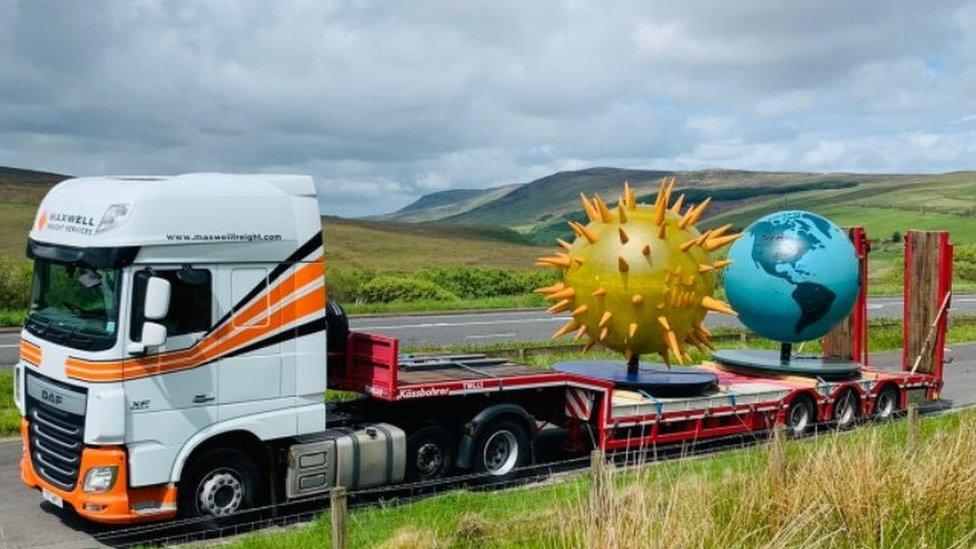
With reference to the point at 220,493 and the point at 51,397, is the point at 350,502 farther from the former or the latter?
the point at 51,397

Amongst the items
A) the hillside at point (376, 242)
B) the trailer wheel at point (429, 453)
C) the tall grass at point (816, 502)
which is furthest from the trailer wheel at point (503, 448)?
the hillside at point (376, 242)

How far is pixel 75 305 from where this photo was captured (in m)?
10.3

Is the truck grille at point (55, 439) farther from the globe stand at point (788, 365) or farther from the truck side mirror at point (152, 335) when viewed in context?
the globe stand at point (788, 365)

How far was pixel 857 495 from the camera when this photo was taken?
9094 mm

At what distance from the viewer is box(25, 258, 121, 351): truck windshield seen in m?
9.85

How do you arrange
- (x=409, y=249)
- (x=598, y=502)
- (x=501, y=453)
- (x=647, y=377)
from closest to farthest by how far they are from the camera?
1. (x=598, y=502)
2. (x=501, y=453)
3. (x=647, y=377)
4. (x=409, y=249)

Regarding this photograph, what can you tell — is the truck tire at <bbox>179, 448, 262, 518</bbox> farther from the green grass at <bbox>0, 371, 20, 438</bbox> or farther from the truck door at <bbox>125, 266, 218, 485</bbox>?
the green grass at <bbox>0, 371, 20, 438</bbox>

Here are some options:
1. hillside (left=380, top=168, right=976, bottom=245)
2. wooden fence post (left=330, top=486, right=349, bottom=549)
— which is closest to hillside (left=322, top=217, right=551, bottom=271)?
hillside (left=380, top=168, right=976, bottom=245)

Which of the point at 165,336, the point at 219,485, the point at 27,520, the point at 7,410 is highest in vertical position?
the point at 165,336

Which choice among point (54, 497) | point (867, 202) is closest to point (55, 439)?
point (54, 497)

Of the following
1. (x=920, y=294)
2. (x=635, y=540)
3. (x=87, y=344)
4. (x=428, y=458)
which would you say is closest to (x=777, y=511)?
(x=635, y=540)

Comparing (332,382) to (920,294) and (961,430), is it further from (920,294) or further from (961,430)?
(920,294)

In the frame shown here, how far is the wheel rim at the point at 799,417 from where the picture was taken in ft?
51.5

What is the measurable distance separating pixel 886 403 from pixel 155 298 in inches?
506
